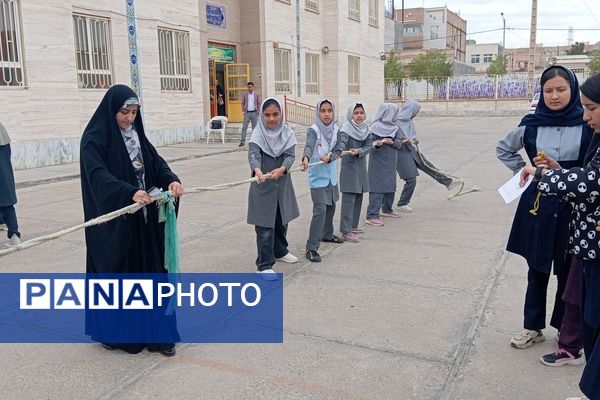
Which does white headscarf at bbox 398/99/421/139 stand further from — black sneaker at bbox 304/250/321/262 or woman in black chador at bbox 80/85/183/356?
woman in black chador at bbox 80/85/183/356

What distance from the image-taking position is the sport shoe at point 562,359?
329 centimetres

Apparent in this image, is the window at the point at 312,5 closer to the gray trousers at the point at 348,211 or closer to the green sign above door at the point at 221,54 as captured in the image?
the green sign above door at the point at 221,54

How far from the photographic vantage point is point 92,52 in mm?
13305

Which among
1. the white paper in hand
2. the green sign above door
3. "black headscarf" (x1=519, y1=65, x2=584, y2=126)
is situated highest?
the green sign above door

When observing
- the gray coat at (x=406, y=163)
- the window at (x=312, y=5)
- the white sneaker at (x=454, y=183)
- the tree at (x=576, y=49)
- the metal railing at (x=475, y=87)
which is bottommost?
the white sneaker at (x=454, y=183)

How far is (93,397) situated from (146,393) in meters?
0.27

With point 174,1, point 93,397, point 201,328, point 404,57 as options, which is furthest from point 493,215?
point 404,57

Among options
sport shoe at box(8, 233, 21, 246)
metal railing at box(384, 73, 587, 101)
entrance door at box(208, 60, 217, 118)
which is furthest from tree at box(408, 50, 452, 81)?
sport shoe at box(8, 233, 21, 246)

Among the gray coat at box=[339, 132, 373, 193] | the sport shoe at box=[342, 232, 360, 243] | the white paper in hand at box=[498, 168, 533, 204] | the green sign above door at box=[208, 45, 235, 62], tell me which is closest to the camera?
the white paper in hand at box=[498, 168, 533, 204]

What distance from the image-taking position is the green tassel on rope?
353 cm

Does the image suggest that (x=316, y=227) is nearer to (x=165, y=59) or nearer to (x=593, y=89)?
(x=593, y=89)

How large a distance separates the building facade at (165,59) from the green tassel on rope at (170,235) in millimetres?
9003

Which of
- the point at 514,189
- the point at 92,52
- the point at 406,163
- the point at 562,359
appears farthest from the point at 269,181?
the point at 92,52

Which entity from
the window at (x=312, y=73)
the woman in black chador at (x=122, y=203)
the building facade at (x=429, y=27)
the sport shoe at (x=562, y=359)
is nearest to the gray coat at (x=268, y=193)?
the woman in black chador at (x=122, y=203)
